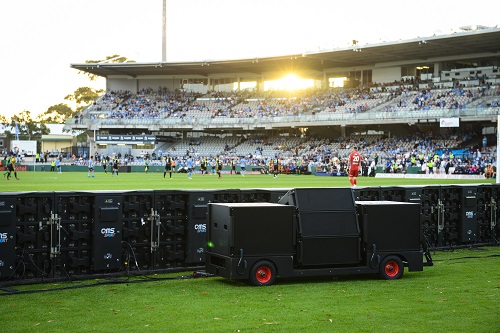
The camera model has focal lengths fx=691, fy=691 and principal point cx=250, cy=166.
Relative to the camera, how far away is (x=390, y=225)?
40.7 feet

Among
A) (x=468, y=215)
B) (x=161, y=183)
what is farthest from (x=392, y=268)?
(x=161, y=183)

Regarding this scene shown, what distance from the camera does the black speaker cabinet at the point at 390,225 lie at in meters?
12.2

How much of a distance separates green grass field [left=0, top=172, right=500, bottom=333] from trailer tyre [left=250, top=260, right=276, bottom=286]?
0.49 ft

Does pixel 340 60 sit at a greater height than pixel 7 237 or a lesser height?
greater

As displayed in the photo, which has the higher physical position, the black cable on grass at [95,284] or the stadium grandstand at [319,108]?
the stadium grandstand at [319,108]

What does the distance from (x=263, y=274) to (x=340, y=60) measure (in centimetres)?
6936

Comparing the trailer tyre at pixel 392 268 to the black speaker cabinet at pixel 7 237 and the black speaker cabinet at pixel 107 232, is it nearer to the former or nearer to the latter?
the black speaker cabinet at pixel 107 232

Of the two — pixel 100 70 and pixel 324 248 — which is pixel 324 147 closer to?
pixel 100 70

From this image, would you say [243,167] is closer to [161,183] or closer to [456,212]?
[161,183]

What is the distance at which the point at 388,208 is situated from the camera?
12.4m

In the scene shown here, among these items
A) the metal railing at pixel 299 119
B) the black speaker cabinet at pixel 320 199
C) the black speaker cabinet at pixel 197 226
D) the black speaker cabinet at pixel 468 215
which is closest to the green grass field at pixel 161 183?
the black speaker cabinet at pixel 468 215

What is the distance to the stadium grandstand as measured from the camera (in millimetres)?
65750

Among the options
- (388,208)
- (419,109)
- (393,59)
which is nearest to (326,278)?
(388,208)

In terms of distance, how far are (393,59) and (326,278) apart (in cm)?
6797
